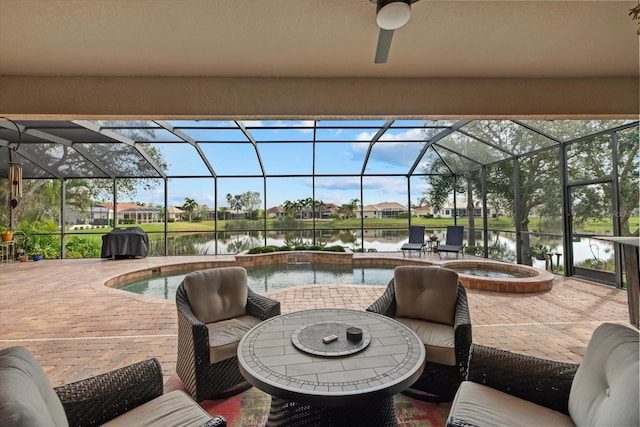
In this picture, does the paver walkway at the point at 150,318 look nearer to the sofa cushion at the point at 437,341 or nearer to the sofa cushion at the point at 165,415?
the sofa cushion at the point at 437,341

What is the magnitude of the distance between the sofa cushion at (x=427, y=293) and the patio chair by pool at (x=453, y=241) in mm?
5920

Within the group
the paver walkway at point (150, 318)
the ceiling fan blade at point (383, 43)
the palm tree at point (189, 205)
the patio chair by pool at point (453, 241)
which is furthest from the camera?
the palm tree at point (189, 205)

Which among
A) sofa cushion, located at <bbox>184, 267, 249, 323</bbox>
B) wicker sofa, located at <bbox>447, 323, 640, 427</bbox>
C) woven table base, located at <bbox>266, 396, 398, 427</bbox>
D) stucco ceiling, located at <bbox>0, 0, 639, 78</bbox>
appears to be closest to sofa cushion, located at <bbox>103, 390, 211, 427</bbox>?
woven table base, located at <bbox>266, 396, 398, 427</bbox>

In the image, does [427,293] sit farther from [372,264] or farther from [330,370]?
[372,264]

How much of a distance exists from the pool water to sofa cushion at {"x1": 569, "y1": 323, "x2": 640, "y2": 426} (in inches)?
193

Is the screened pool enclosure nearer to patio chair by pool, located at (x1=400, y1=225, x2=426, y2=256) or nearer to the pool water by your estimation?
patio chair by pool, located at (x1=400, y1=225, x2=426, y2=256)

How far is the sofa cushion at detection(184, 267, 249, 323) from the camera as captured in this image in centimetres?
261

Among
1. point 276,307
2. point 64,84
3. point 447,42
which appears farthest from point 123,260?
point 447,42

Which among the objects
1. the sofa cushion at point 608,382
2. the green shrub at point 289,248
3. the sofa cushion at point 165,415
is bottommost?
the sofa cushion at point 165,415

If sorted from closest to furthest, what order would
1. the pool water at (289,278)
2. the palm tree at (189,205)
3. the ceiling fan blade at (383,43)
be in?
1. the ceiling fan blade at (383,43)
2. the pool water at (289,278)
3. the palm tree at (189,205)

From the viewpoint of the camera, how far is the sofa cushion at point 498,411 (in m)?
1.41

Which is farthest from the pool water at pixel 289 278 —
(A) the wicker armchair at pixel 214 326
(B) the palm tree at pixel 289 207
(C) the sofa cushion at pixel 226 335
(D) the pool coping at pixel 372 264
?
(C) the sofa cushion at pixel 226 335

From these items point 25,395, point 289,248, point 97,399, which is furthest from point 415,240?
point 25,395

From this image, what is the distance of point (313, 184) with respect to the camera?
33.0ft
